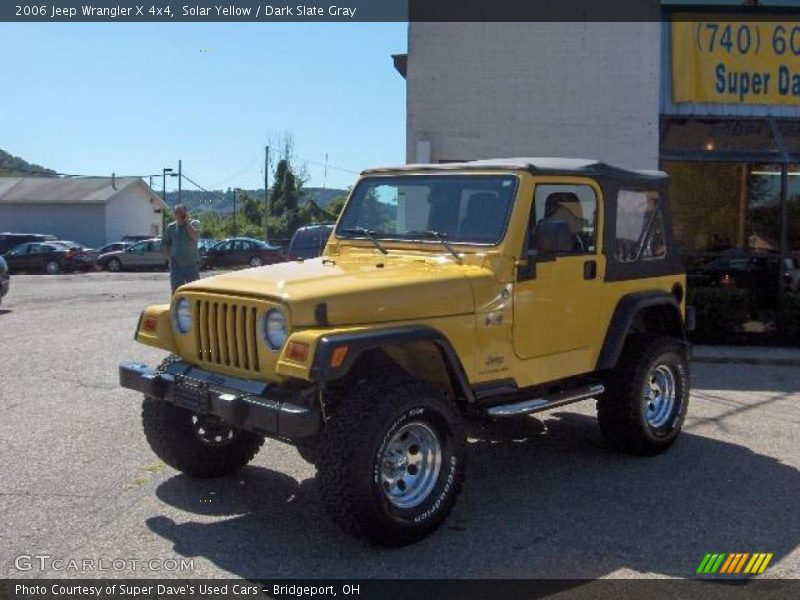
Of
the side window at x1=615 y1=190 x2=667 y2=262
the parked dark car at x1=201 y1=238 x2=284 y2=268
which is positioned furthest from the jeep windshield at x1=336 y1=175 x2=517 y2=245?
the parked dark car at x1=201 y1=238 x2=284 y2=268

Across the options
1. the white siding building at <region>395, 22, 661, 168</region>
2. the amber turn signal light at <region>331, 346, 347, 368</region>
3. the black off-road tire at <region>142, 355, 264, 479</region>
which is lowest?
the black off-road tire at <region>142, 355, 264, 479</region>

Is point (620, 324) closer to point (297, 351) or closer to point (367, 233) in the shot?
point (367, 233)

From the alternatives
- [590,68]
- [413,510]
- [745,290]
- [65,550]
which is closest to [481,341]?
[413,510]

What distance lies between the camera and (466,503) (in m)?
5.12

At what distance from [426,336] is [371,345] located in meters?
0.40

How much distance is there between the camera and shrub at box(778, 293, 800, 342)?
36.7 feet

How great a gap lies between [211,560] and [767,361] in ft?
26.4

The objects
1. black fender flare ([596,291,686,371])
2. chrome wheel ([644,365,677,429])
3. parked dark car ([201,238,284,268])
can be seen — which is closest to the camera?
black fender flare ([596,291,686,371])

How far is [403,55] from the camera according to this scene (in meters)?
14.1

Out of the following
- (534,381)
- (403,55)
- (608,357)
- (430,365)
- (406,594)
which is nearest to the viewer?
(406,594)

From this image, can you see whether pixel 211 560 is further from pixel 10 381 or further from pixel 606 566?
pixel 10 381

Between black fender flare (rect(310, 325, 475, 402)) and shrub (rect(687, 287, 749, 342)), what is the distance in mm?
7239

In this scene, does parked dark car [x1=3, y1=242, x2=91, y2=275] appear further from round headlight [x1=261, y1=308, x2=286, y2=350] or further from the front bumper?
round headlight [x1=261, y1=308, x2=286, y2=350]

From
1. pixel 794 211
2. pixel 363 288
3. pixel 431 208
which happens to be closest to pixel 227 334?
pixel 363 288
